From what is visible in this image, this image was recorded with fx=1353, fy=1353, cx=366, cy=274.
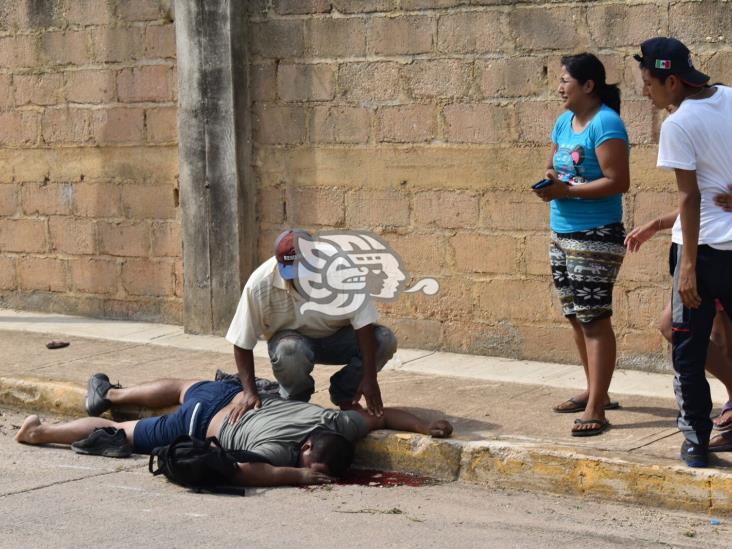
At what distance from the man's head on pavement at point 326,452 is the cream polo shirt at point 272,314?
2.17 ft

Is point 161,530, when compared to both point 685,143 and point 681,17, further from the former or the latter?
point 681,17

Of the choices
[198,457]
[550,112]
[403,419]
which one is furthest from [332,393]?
[550,112]

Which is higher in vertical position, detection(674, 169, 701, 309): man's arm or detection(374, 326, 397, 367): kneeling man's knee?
detection(674, 169, 701, 309): man's arm

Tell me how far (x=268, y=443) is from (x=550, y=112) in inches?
119

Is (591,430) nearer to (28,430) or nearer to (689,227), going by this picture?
(689,227)

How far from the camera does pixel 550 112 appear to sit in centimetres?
834

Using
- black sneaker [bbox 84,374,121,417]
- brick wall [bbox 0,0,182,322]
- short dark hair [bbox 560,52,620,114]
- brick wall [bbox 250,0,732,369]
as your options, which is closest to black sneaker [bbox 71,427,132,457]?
black sneaker [bbox 84,374,121,417]

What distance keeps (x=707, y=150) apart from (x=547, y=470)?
1653 mm

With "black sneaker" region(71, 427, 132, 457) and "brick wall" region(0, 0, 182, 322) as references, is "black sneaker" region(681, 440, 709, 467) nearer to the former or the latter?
"black sneaker" region(71, 427, 132, 457)

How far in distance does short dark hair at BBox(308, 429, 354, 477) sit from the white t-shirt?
1879 mm

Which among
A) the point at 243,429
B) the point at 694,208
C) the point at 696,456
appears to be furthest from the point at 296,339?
the point at 694,208

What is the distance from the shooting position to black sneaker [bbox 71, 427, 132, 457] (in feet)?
23.0

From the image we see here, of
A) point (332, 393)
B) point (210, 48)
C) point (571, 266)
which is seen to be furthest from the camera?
point (210, 48)

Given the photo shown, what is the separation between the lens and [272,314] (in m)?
7.05
